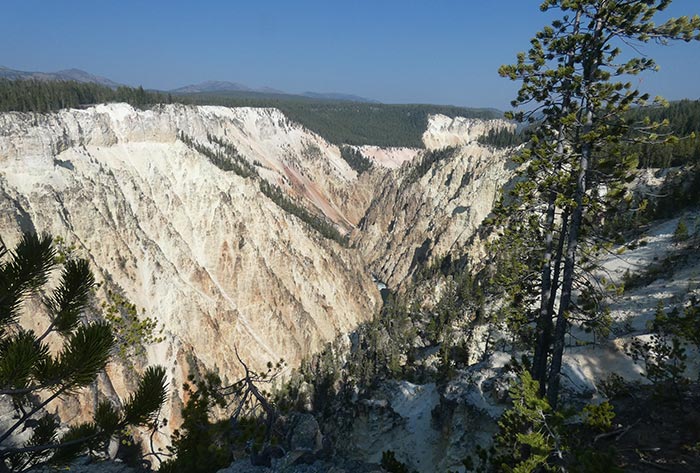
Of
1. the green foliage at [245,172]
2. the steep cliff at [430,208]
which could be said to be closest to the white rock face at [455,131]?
the steep cliff at [430,208]

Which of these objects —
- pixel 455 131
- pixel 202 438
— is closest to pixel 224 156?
pixel 202 438

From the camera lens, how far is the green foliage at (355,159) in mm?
136500

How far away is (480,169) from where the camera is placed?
72812mm

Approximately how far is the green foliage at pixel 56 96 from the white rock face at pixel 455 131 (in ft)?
463

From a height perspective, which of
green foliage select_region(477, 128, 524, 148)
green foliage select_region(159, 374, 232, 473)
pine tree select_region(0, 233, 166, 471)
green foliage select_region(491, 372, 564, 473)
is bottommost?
green foliage select_region(159, 374, 232, 473)

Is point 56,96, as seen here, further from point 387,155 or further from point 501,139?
point 387,155

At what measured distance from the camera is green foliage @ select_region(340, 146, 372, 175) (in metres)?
136

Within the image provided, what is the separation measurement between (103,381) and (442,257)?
51636 millimetres

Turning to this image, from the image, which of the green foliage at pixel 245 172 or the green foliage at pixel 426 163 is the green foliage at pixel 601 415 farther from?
the green foliage at pixel 426 163

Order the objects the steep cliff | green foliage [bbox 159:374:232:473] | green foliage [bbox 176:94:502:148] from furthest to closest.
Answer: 1. green foliage [bbox 176:94:502:148]
2. the steep cliff
3. green foliage [bbox 159:374:232:473]

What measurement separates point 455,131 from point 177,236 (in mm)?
173183

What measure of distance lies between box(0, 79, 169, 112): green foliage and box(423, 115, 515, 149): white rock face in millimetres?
141021

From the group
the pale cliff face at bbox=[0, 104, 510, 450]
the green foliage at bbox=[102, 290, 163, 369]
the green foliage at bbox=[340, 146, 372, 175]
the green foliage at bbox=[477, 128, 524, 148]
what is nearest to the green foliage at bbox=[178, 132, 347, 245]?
the pale cliff face at bbox=[0, 104, 510, 450]

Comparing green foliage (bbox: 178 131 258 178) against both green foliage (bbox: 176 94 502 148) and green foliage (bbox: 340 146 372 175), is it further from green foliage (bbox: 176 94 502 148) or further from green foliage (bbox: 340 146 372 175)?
green foliage (bbox: 340 146 372 175)
